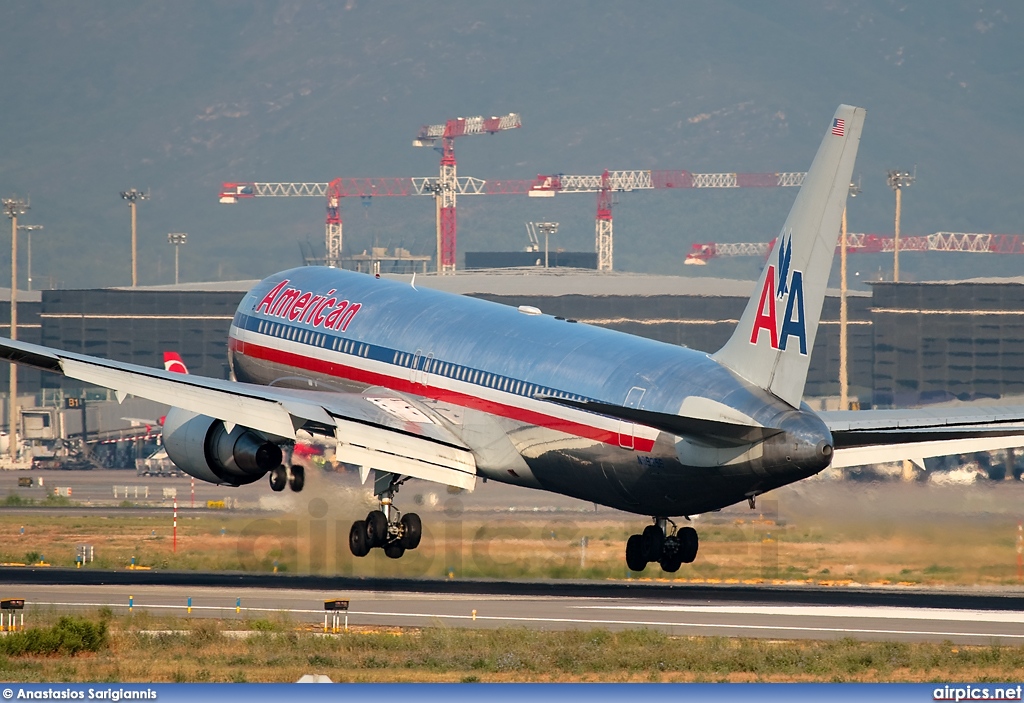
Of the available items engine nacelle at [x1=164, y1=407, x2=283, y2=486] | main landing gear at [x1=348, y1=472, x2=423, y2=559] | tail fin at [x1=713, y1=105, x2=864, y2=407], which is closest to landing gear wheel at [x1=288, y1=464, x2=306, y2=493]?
engine nacelle at [x1=164, y1=407, x2=283, y2=486]

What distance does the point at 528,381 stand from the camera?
45688 mm

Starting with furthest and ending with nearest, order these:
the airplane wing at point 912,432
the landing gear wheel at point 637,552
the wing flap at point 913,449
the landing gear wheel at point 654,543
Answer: the landing gear wheel at point 637,552, the landing gear wheel at point 654,543, the wing flap at point 913,449, the airplane wing at point 912,432

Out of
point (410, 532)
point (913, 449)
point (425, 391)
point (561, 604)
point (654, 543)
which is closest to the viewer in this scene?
point (913, 449)

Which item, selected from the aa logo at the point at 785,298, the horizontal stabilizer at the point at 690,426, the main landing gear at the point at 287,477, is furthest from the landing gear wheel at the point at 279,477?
the aa logo at the point at 785,298

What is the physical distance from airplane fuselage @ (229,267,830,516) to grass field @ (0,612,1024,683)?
153 inches

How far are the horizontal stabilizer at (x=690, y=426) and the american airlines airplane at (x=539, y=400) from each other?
51mm

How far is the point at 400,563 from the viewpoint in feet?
217

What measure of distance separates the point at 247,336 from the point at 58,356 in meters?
11.4

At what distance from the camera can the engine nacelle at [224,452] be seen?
50.0 m

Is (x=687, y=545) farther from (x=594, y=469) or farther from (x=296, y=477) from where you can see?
(x=296, y=477)

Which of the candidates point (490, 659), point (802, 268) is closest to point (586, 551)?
point (490, 659)

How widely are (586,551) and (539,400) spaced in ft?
79.0

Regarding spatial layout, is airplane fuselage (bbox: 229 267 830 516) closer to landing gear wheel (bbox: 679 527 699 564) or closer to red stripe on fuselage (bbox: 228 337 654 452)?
red stripe on fuselage (bbox: 228 337 654 452)

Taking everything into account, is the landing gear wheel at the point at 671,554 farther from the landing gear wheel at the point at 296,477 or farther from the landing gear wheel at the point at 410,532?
the landing gear wheel at the point at 296,477
